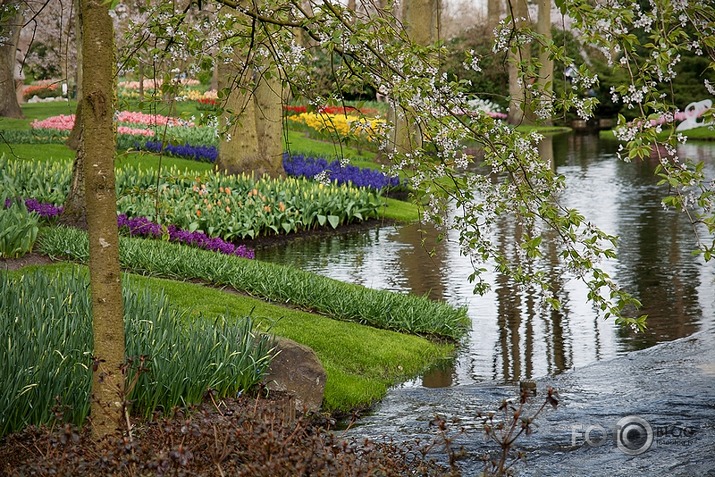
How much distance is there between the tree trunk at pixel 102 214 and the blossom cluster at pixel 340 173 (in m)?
12.9

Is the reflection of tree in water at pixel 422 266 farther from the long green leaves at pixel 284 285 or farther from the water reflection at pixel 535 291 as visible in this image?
the long green leaves at pixel 284 285

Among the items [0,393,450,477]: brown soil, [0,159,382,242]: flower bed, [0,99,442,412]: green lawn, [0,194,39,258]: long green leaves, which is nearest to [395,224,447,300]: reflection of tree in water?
[0,159,382,242]: flower bed

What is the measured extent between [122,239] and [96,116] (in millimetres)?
7333

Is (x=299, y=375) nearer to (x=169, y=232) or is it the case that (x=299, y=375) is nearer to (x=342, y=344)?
(x=342, y=344)

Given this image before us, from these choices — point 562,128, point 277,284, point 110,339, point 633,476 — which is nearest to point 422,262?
point 277,284

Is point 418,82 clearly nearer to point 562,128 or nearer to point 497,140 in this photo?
point 497,140

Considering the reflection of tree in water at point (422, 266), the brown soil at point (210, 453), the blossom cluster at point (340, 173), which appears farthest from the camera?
the blossom cluster at point (340, 173)

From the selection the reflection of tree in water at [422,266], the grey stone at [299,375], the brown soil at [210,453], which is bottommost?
the reflection of tree in water at [422,266]

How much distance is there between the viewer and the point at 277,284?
32.1 ft

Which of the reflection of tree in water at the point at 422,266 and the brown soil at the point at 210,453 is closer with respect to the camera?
the brown soil at the point at 210,453

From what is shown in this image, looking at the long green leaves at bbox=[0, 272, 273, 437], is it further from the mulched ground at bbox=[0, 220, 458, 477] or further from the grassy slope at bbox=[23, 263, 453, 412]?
the grassy slope at bbox=[23, 263, 453, 412]

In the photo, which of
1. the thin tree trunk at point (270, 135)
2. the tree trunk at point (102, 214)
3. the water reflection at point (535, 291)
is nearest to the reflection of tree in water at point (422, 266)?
the water reflection at point (535, 291)

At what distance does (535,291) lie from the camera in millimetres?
11562

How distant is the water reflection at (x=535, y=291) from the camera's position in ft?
28.1
